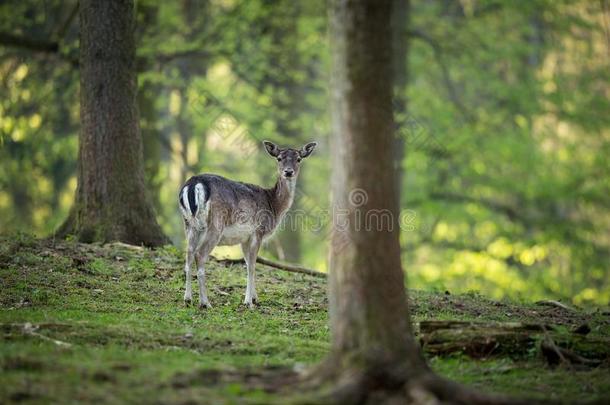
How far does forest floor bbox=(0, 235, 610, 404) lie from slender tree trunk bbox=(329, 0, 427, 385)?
856 mm

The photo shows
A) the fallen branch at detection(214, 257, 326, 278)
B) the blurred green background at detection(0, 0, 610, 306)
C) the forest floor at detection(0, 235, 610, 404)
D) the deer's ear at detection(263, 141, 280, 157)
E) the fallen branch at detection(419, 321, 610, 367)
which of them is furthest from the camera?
the blurred green background at detection(0, 0, 610, 306)

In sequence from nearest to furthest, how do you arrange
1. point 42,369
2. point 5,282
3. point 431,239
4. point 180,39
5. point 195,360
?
point 42,369
point 195,360
point 5,282
point 180,39
point 431,239

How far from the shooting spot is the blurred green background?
1997 cm

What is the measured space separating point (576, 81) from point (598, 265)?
19.1 ft

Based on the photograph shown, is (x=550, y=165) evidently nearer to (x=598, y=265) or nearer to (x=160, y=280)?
(x=598, y=265)

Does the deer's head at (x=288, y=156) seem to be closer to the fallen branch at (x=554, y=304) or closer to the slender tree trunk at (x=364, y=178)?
the fallen branch at (x=554, y=304)

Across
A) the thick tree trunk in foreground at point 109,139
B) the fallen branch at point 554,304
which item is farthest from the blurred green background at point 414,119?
the fallen branch at point 554,304

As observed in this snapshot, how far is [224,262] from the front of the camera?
42.8 ft

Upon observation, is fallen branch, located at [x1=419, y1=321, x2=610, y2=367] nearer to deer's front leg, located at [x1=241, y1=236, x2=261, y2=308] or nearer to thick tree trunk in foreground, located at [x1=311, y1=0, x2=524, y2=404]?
thick tree trunk in foreground, located at [x1=311, y1=0, x2=524, y2=404]

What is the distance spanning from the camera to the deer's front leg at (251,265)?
34.9ft

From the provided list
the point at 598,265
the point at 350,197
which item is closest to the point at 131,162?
the point at 350,197

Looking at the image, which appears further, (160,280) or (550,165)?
(550,165)

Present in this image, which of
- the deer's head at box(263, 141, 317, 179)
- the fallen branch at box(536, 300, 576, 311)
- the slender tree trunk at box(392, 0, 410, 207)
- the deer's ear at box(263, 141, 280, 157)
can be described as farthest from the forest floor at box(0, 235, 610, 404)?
the slender tree trunk at box(392, 0, 410, 207)

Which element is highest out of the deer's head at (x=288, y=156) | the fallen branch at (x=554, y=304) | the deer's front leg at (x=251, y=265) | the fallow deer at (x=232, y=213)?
the deer's head at (x=288, y=156)
